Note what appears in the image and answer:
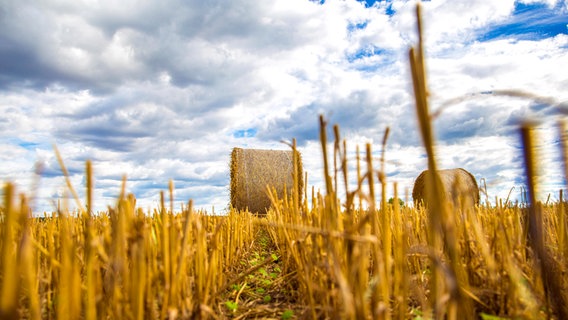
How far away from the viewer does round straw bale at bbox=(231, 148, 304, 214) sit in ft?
32.7

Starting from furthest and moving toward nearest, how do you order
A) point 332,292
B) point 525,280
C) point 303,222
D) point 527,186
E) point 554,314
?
point 303,222, point 525,280, point 554,314, point 332,292, point 527,186

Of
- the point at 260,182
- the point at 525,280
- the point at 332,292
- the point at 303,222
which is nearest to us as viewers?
the point at 332,292

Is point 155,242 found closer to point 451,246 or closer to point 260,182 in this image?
point 451,246

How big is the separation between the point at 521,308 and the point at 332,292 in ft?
3.09

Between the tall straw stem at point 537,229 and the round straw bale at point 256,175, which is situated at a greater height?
the round straw bale at point 256,175

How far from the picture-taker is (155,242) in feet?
6.30

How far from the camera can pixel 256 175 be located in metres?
10.2

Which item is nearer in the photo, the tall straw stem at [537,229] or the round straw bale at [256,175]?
the tall straw stem at [537,229]

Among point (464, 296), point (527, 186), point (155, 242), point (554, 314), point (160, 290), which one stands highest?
point (527, 186)

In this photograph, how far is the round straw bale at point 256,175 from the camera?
9.96 metres

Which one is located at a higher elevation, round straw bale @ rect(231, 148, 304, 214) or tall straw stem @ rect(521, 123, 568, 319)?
round straw bale @ rect(231, 148, 304, 214)

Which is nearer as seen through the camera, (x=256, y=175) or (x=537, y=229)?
(x=537, y=229)

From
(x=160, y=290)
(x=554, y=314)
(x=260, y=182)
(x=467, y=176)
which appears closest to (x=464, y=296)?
(x=554, y=314)

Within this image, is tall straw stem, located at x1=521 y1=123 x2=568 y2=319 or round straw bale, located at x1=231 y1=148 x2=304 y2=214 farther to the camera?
round straw bale, located at x1=231 y1=148 x2=304 y2=214
